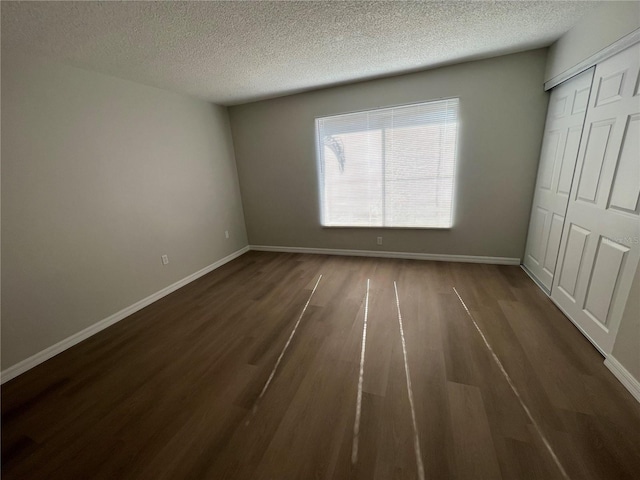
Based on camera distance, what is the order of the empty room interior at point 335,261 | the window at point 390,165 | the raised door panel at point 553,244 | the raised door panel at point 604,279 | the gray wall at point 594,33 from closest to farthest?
the empty room interior at point 335,261 < the gray wall at point 594,33 < the raised door panel at point 604,279 < the raised door panel at point 553,244 < the window at point 390,165

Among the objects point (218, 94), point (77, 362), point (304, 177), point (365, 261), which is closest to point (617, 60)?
point (365, 261)

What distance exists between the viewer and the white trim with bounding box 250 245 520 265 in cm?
330

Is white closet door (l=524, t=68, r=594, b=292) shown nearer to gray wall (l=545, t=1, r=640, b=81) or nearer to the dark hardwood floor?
gray wall (l=545, t=1, r=640, b=81)

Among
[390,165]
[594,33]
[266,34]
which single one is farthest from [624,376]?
[266,34]

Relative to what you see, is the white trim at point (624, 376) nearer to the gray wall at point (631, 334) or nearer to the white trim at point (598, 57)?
the gray wall at point (631, 334)

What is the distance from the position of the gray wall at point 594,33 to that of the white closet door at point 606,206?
0.15 meters

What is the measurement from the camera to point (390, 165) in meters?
3.41

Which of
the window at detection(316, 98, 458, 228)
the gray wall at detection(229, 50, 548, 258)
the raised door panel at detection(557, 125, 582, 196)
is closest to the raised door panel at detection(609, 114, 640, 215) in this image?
the raised door panel at detection(557, 125, 582, 196)

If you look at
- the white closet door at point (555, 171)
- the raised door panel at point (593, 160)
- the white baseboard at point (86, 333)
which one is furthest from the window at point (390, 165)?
the white baseboard at point (86, 333)

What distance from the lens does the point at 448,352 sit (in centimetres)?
187

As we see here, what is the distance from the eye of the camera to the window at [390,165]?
3.15 meters

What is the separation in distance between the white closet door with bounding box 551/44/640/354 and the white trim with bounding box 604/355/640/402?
9cm

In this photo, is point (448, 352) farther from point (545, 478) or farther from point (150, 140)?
point (150, 140)

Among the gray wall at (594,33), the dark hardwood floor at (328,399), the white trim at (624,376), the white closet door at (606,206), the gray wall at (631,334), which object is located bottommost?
the dark hardwood floor at (328,399)
